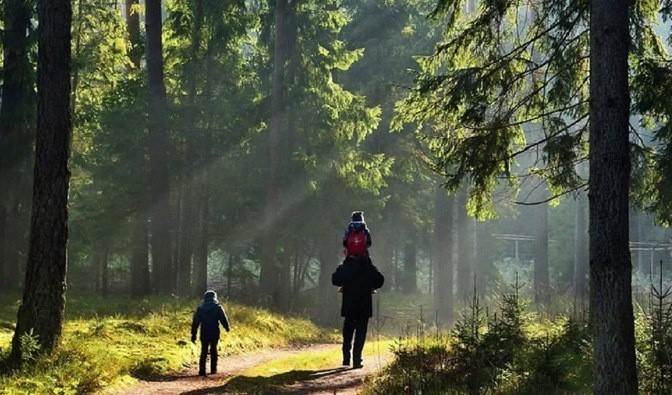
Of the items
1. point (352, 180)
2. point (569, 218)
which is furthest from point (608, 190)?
point (569, 218)

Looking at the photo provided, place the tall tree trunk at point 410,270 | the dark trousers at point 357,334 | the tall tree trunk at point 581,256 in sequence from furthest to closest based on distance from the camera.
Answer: the tall tree trunk at point 410,270 → the tall tree trunk at point 581,256 → the dark trousers at point 357,334

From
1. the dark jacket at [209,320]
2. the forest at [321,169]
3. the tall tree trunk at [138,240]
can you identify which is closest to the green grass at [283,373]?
the forest at [321,169]

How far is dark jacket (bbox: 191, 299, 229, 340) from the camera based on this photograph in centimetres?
1011

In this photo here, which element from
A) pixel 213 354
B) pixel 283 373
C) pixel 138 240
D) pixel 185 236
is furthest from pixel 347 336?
pixel 185 236

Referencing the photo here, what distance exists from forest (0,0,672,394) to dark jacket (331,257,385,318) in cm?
100

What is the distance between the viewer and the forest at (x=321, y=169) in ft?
24.2

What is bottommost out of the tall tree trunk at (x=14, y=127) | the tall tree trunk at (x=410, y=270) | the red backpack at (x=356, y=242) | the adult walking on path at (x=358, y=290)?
the tall tree trunk at (x=410, y=270)

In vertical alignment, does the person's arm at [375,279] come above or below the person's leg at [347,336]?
above

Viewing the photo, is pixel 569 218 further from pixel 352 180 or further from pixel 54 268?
pixel 54 268

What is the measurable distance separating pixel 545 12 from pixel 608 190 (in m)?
3.80

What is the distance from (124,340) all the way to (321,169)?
39.7ft

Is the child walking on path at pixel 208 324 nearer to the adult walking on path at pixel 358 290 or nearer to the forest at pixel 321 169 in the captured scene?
the forest at pixel 321 169

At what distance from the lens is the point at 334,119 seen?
882 inches

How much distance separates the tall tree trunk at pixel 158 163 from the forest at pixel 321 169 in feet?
0.22
